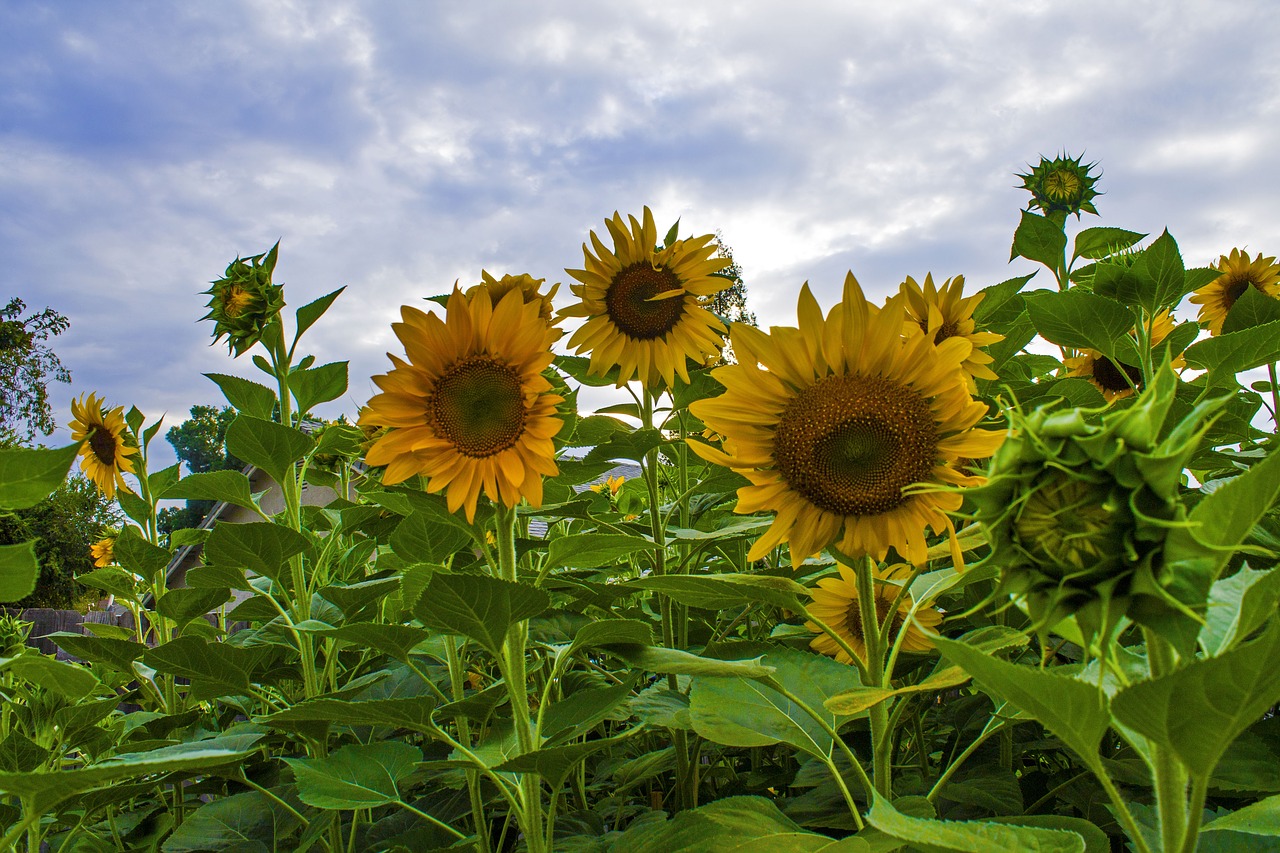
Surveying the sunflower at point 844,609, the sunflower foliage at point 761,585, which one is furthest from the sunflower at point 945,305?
the sunflower at point 844,609

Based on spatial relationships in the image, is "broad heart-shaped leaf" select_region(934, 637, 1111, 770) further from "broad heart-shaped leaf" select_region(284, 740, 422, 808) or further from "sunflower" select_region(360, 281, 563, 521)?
→ "broad heart-shaped leaf" select_region(284, 740, 422, 808)

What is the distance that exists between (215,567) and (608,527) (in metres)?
0.64

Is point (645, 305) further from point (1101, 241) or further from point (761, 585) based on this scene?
point (1101, 241)

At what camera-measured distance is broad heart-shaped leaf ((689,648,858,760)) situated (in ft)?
3.00

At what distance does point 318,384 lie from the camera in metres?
1.44

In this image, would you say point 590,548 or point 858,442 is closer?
point 858,442

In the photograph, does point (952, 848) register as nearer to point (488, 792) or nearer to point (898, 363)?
point (898, 363)

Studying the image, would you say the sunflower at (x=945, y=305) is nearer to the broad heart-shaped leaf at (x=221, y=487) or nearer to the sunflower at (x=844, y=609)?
the sunflower at (x=844, y=609)

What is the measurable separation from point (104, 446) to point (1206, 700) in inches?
101

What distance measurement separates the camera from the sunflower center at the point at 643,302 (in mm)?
1522

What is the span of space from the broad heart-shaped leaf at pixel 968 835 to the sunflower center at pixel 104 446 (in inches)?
92.3

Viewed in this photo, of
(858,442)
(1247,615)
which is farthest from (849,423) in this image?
(1247,615)

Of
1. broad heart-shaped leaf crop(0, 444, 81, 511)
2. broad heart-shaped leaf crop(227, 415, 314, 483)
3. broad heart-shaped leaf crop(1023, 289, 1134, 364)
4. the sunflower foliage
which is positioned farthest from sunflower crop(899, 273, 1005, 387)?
broad heart-shaped leaf crop(0, 444, 81, 511)

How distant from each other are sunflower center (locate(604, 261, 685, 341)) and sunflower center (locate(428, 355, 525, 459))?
0.46 metres
